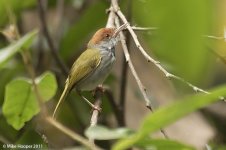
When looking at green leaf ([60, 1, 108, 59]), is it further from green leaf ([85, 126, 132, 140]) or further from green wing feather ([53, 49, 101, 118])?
green leaf ([85, 126, 132, 140])

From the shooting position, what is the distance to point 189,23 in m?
0.53

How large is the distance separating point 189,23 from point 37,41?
383 cm

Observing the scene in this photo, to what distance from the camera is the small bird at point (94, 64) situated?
3.40 metres

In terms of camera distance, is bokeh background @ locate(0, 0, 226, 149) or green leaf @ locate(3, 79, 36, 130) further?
green leaf @ locate(3, 79, 36, 130)

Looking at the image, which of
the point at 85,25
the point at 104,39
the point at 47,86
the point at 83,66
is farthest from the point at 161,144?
the point at 85,25

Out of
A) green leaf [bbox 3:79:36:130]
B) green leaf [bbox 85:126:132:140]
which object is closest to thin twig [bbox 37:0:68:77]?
green leaf [bbox 3:79:36:130]

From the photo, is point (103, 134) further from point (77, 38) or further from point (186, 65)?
point (77, 38)

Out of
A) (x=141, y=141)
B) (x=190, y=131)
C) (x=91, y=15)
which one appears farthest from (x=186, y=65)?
(x=190, y=131)

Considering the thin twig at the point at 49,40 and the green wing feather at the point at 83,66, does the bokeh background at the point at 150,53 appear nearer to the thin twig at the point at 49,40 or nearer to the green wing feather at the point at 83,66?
the thin twig at the point at 49,40

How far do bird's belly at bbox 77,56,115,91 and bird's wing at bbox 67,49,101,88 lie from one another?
4 centimetres

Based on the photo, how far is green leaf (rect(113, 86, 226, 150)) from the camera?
64 cm

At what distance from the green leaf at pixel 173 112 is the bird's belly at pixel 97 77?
2.68 metres

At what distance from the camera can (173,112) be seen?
68cm

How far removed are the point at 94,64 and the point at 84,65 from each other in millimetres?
154
